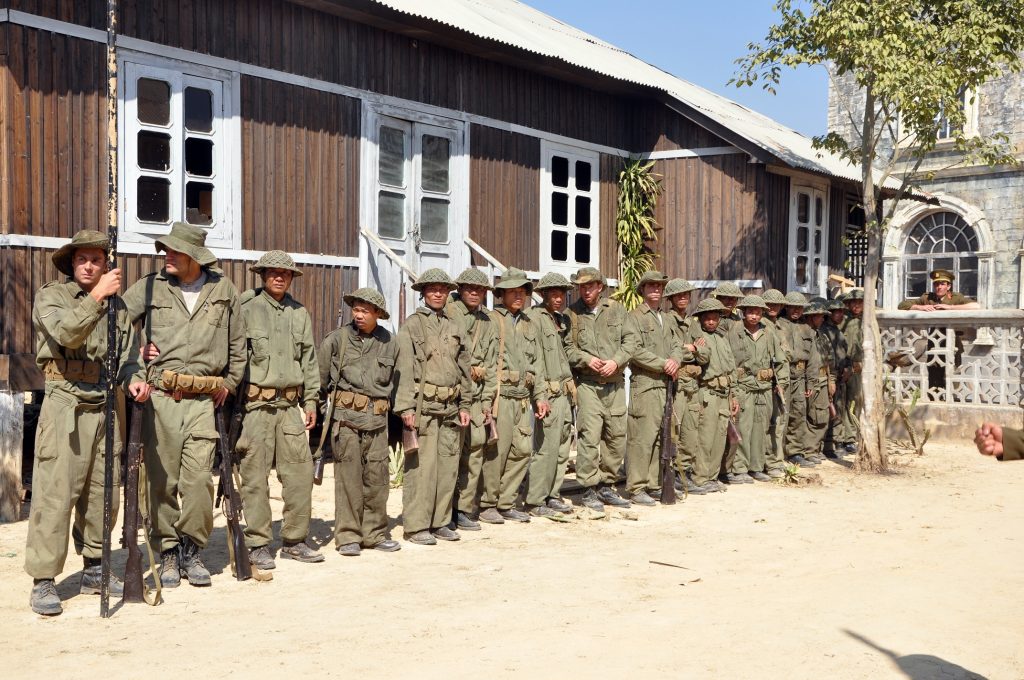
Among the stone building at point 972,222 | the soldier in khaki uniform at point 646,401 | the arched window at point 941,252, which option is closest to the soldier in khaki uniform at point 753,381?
the soldier in khaki uniform at point 646,401

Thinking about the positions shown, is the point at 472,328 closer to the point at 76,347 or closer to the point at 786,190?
the point at 76,347

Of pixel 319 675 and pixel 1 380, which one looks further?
pixel 1 380

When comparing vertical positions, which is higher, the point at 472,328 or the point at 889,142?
the point at 889,142

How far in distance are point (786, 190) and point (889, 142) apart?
10048 millimetres

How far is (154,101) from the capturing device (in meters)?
9.85

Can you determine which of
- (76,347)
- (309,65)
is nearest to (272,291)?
(76,347)

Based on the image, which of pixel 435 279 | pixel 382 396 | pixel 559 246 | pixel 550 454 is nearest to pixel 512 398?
pixel 550 454

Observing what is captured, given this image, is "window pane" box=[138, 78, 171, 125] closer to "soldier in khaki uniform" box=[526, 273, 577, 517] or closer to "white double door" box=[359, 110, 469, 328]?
"white double door" box=[359, 110, 469, 328]

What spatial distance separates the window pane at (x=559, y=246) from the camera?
14.6 meters

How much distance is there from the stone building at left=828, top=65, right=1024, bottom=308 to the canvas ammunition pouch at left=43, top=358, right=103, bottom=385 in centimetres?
1927

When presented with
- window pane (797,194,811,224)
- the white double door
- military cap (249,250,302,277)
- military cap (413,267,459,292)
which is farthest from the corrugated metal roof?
military cap (249,250,302,277)

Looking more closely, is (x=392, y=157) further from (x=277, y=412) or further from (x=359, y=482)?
(x=277, y=412)

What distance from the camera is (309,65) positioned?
36.7ft

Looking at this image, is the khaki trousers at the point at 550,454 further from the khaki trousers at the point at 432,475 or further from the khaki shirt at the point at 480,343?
the khaki trousers at the point at 432,475
